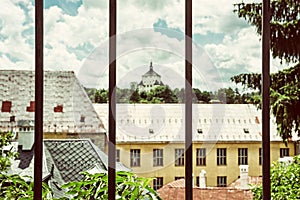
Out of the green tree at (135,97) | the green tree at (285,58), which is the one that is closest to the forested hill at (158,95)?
the green tree at (135,97)

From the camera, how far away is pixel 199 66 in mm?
1603

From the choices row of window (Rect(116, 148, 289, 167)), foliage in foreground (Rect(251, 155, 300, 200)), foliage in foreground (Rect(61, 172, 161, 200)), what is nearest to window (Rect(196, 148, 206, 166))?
row of window (Rect(116, 148, 289, 167))

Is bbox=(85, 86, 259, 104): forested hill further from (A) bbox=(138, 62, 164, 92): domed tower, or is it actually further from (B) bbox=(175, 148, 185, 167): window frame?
(B) bbox=(175, 148, 185, 167): window frame

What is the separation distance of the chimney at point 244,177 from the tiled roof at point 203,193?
0.7 inches

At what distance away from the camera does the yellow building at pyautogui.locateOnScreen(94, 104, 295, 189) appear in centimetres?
155

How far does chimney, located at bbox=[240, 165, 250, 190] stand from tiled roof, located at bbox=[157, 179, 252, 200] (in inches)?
0.7

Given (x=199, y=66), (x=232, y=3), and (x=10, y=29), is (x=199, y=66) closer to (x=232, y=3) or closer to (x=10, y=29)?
(x=232, y=3)

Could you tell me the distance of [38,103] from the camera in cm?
78

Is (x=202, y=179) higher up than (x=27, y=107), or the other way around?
(x=27, y=107)

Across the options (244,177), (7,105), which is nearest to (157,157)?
(244,177)

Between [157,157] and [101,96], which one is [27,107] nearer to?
[101,96]

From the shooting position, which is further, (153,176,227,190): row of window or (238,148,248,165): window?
(238,148,248,165): window

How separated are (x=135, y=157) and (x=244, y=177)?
0.45m

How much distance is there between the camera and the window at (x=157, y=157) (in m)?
1.59
